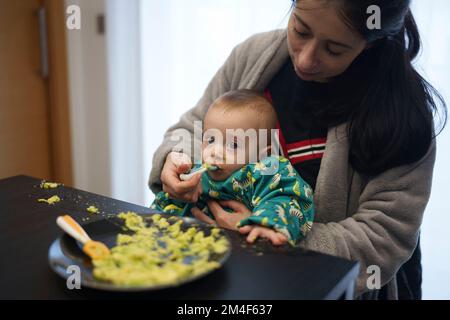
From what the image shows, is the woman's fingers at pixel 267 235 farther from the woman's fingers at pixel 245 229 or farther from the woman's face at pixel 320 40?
the woman's face at pixel 320 40

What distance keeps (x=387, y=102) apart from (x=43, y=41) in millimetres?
1944

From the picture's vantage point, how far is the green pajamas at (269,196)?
774 mm

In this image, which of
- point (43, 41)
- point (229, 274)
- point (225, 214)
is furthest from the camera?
point (43, 41)

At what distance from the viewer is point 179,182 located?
94 cm

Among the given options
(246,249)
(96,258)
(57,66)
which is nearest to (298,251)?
(246,249)

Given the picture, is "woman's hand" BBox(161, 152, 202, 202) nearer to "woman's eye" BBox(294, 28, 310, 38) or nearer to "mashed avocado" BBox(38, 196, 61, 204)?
"mashed avocado" BBox(38, 196, 61, 204)

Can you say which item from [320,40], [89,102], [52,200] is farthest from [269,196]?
[89,102]

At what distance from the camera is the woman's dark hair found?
3.03 feet

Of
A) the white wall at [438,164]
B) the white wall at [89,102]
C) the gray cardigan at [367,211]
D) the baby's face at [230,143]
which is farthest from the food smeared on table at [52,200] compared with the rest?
the white wall at [89,102]

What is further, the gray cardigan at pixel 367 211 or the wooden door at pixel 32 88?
the wooden door at pixel 32 88

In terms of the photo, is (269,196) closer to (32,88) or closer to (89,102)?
(89,102)

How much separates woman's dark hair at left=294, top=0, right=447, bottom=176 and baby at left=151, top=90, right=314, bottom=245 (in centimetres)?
15

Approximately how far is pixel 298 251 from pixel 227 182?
326mm

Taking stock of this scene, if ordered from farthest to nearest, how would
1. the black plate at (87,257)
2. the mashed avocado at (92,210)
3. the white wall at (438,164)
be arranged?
the white wall at (438,164) < the mashed avocado at (92,210) < the black plate at (87,257)
